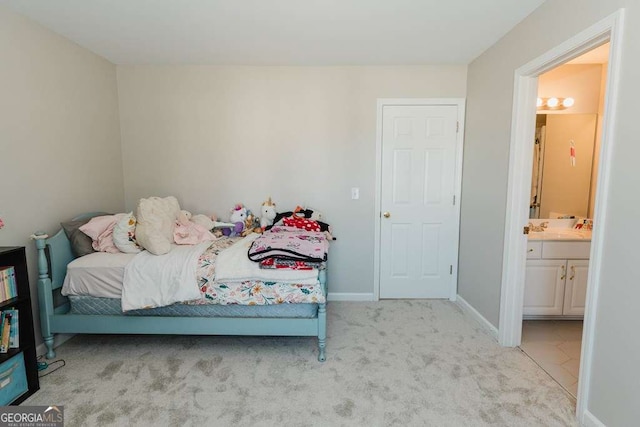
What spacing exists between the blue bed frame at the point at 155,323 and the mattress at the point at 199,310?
3 cm

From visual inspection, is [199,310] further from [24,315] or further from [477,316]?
[477,316]

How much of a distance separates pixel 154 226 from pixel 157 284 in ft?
1.47

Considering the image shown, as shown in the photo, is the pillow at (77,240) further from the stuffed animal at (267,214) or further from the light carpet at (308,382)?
the stuffed animal at (267,214)

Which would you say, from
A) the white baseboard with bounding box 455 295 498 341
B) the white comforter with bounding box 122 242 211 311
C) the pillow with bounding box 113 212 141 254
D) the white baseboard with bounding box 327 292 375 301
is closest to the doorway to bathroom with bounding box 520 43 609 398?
the white baseboard with bounding box 455 295 498 341

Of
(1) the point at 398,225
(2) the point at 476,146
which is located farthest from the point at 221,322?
(2) the point at 476,146

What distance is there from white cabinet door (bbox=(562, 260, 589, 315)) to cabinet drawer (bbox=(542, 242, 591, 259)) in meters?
0.06

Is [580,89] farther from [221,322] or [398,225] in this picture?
[221,322]

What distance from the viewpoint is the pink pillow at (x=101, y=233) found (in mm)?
2365

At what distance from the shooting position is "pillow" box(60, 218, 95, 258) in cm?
232

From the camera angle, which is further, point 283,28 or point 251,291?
point 283,28

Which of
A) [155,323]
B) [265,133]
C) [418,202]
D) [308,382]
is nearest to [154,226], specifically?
[155,323]

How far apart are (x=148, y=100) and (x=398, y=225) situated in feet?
9.56

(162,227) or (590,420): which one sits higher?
(162,227)

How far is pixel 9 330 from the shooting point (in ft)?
5.96
